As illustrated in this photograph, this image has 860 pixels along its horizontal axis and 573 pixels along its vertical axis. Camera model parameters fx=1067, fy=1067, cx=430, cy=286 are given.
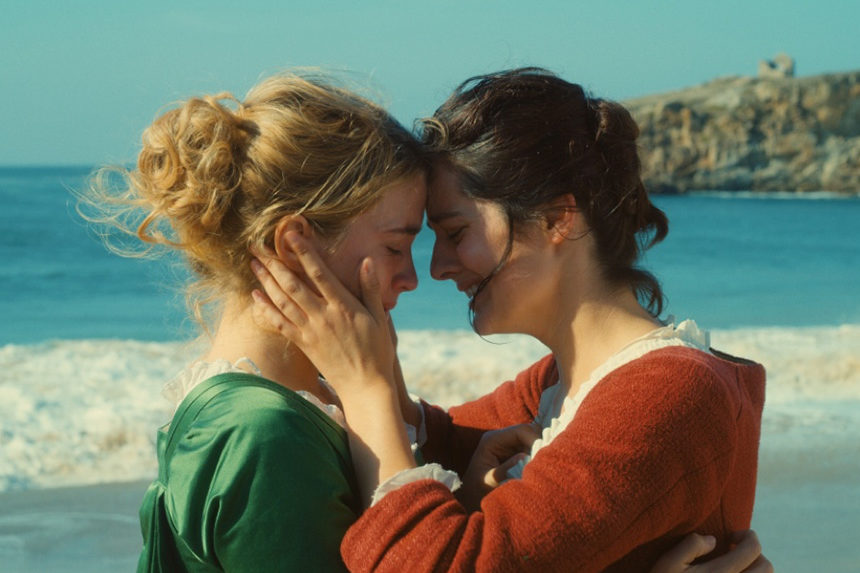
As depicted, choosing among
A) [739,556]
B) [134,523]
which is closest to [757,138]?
[134,523]

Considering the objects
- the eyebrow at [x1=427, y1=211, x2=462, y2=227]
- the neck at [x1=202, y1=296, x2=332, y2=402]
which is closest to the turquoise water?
the neck at [x1=202, y1=296, x2=332, y2=402]

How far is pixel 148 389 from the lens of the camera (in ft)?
29.4

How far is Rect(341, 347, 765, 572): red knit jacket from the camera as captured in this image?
6.72 ft

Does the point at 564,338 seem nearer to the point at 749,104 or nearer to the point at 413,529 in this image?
the point at 413,529

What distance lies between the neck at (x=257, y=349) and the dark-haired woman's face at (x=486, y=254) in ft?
1.51

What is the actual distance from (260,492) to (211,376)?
38 centimetres

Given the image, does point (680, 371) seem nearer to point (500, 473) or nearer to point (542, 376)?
point (500, 473)

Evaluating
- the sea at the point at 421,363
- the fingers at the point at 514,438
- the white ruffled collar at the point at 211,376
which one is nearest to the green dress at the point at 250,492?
the white ruffled collar at the point at 211,376

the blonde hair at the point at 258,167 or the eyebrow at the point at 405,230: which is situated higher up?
the blonde hair at the point at 258,167

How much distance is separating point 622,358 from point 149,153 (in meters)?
1.24

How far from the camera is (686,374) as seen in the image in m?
2.24

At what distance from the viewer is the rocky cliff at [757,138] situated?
58.9m

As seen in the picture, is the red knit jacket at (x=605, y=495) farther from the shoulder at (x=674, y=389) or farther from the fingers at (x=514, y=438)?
the fingers at (x=514, y=438)

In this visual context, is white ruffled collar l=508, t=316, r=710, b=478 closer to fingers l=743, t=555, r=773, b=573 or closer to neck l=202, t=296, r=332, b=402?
fingers l=743, t=555, r=773, b=573
